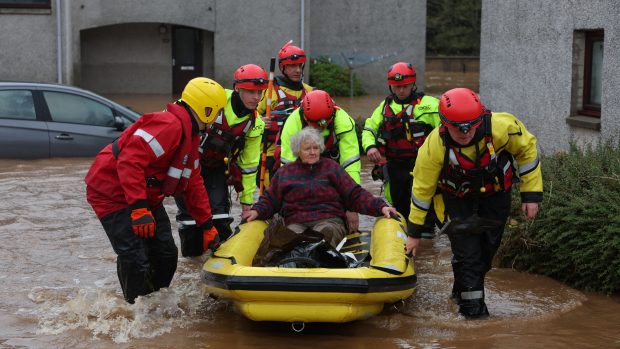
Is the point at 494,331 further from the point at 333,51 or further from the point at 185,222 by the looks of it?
the point at 333,51

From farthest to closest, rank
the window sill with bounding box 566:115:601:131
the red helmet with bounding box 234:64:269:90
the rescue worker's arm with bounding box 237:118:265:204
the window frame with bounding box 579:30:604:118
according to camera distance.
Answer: the window frame with bounding box 579:30:604:118
the window sill with bounding box 566:115:601:131
the rescue worker's arm with bounding box 237:118:265:204
the red helmet with bounding box 234:64:269:90

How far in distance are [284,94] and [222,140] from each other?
5.11 ft

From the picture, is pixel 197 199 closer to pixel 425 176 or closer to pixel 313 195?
pixel 313 195

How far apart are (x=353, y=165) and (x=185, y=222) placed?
160 cm

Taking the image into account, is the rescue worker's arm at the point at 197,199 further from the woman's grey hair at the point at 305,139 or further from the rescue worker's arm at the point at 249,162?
the rescue worker's arm at the point at 249,162

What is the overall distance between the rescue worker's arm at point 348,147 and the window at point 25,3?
1592 centimetres

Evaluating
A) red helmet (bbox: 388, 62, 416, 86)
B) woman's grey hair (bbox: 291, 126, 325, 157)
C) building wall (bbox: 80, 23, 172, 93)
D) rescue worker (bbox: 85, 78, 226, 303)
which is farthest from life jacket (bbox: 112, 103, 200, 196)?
building wall (bbox: 80, 23, 172, 93)

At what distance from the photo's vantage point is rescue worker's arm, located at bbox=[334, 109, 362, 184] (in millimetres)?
8352

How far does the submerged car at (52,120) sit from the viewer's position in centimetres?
1394

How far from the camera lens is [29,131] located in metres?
14.0

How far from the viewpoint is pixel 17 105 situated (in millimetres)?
13984

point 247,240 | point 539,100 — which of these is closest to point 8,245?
point 247,240

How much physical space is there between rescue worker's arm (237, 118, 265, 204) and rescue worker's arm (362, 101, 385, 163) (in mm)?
1112

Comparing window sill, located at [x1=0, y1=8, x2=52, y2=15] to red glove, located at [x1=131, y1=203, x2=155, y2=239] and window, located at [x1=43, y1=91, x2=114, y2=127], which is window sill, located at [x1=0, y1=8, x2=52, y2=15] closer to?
window, located at [x1=43, y1=91, x2=114, y2=127]
